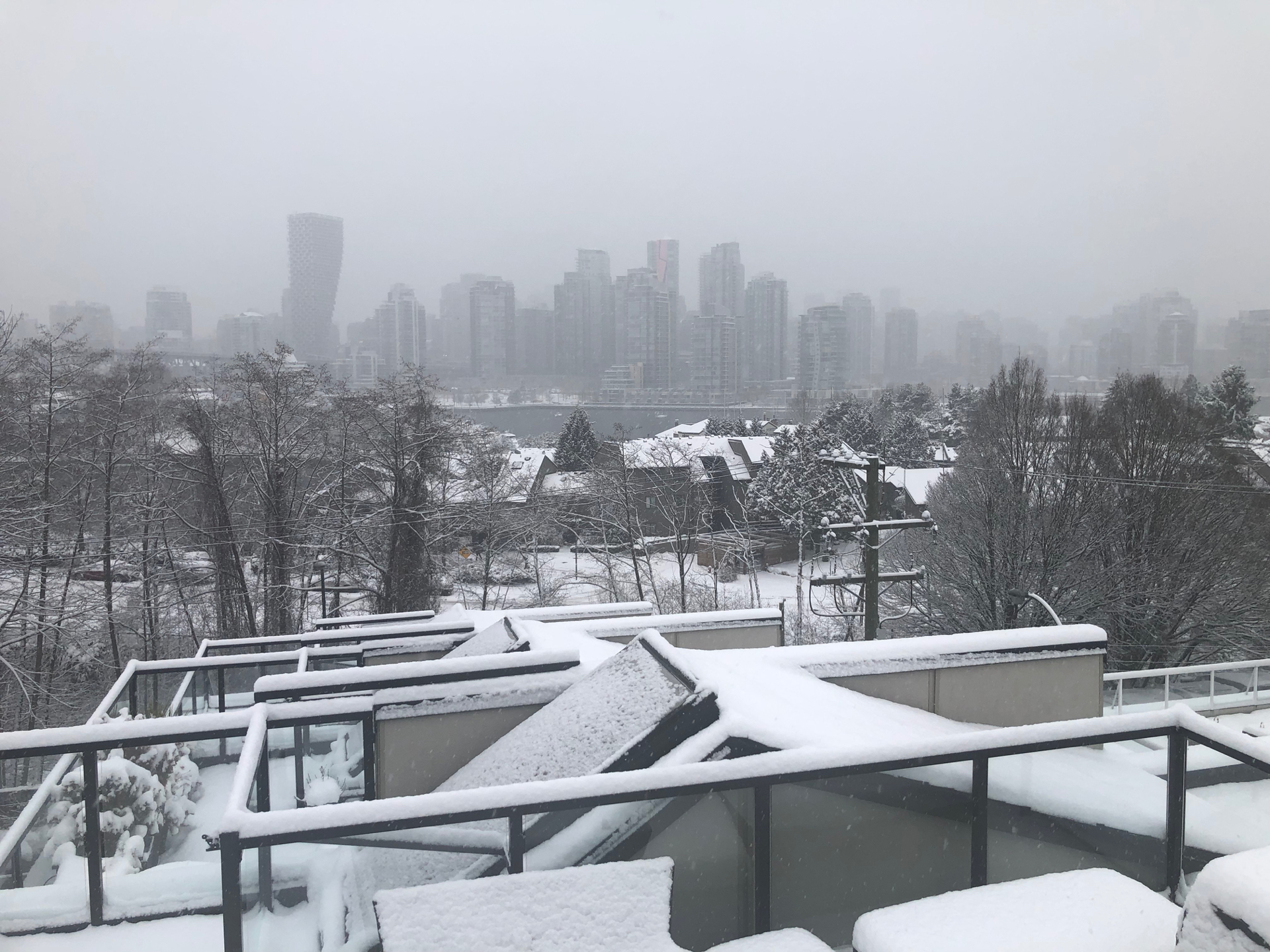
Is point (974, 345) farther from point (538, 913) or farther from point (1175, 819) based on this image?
point (538, 913)

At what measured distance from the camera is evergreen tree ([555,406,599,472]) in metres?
45.0

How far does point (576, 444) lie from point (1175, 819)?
4357 centimetres

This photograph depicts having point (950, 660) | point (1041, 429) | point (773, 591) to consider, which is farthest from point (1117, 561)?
point (950, 660)

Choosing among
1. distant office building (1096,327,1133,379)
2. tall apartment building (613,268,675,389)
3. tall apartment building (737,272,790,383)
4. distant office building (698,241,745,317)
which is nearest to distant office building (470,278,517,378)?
tall apartment building (613,268,675,389)

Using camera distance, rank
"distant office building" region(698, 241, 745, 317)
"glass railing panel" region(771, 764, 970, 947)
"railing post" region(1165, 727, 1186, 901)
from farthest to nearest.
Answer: "distant office building" region(698, 241, 745, 317) → "railing post" region(1165, 727, 1186, 901) → "glass railing panel" region(771, 764, 970, 947)

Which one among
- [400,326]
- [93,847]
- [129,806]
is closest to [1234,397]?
[129,806]

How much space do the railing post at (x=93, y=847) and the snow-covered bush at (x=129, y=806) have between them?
17 millimetres

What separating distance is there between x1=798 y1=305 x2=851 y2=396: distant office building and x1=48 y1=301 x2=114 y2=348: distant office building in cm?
5232

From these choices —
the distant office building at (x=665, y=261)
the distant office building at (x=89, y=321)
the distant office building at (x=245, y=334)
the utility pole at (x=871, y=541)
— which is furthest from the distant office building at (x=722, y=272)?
the utility pole at (x=871, y=541)

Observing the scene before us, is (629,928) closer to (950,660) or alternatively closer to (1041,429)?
(950,660)

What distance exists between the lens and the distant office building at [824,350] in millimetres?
73625

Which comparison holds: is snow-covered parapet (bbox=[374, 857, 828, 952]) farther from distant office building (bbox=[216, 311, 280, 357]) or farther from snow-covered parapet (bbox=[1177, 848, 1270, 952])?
distant office building (bbox=[216, 311, 280, 357])

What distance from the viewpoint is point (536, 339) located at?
264 ft

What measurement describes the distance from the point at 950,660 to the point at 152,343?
26.4m
